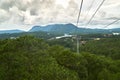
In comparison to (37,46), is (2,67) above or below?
below

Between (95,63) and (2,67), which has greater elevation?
(2,67)

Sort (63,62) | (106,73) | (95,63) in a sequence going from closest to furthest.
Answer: (63,62), (106,73), (95,63)

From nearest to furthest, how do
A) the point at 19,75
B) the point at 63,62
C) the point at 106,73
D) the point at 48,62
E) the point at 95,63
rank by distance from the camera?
the point at 19,75
the point at 48,62
the point at 63,62
the point at 106,73
the point at 95,63

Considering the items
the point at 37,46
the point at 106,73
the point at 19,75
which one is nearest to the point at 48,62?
the point at 37,46

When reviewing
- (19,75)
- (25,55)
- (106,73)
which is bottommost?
(106,73)

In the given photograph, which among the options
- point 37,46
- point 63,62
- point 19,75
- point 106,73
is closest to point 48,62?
→ point 37,46

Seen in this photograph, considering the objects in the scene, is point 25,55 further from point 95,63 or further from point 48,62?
point 95,63

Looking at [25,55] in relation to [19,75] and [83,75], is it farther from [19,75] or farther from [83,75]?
[83,75]

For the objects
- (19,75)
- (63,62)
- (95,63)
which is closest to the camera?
(19,75)

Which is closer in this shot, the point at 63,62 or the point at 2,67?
the point at 2,67
